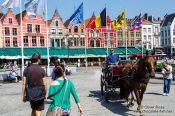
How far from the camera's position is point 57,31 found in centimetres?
6638

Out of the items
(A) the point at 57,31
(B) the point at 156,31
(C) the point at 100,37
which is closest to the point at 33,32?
(A) the point at 57,31

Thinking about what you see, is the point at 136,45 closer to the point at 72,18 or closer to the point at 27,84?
the point at 72,18

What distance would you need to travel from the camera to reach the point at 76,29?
69000mm

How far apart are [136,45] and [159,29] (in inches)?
451

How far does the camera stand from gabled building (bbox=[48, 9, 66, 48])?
213 feet

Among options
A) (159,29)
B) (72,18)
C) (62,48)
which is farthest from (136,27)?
(159,29)

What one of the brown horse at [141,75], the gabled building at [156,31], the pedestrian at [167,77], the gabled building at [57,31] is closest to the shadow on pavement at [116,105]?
the brown horse at [141,75]

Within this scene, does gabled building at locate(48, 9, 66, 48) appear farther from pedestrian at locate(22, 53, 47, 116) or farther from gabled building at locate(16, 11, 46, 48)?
pedestrian at locate(22, 53, 47, 116)

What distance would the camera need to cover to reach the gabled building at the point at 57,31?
213 feet

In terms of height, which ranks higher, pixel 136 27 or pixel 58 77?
pixel 136 27

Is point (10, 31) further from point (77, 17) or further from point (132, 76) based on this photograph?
point (132, 76)

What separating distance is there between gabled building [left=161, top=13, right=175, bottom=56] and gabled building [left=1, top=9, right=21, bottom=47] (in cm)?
3874

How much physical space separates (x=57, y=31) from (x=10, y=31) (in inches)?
380

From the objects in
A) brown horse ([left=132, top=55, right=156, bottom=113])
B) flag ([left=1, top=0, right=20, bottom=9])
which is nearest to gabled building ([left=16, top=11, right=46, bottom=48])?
flag ([left=1, top=0, right=20, bottom=9])
